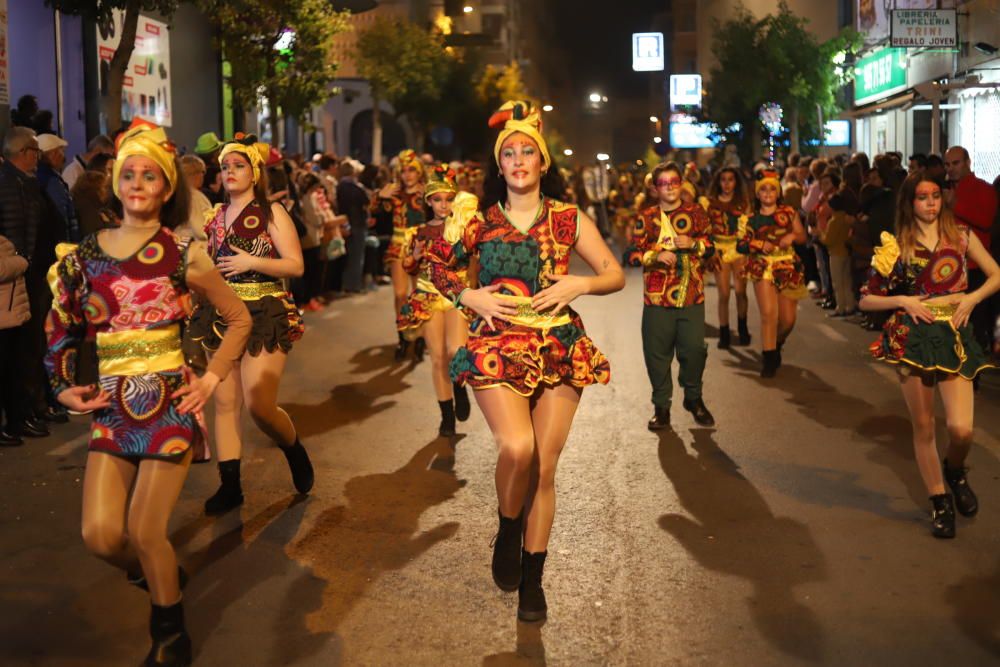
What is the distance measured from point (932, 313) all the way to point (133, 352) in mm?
4048

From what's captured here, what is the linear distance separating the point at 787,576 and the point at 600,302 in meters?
14.4

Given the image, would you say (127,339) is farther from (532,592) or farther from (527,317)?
(532,592)

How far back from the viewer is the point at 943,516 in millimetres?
7121

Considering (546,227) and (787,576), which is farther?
(787,576)

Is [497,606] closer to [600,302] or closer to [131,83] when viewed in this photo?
[600,302]

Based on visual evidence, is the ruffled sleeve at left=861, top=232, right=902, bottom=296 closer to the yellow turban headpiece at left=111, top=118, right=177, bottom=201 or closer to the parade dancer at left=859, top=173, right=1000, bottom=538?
the parade dancer at left=859, top=173, right=1000, bottom=538

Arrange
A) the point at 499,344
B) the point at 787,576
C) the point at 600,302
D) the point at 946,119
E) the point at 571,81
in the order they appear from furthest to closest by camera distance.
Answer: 1. the point at 571,81
2. the point at 946,119
3. the point at 600,302
4. the point at 787,576
5. the point at 499,344

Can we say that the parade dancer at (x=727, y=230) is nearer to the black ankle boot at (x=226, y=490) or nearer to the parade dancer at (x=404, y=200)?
the parade dancer at (x=404, y=200)

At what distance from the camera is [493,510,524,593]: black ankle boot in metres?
5.83

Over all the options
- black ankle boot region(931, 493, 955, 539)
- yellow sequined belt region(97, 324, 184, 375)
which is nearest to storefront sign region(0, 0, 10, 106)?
yellow sequined belt region(97, 324, 184, 375)

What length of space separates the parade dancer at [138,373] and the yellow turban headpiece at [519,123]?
140cm

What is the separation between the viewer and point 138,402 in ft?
16.7

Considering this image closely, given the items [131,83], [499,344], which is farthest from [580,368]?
[131,83]

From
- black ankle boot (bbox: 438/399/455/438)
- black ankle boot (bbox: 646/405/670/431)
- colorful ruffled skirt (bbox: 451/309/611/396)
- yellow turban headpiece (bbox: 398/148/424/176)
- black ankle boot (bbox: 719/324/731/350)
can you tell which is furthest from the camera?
black ankle boot (bbox: 719/324/731/350)
